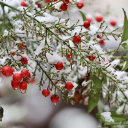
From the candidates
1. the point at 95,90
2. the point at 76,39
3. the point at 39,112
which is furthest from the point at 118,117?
the point at 39,112

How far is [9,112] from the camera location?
4.18 feet

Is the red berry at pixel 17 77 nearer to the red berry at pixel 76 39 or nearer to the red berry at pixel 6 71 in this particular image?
the red berry at pixel 6 71

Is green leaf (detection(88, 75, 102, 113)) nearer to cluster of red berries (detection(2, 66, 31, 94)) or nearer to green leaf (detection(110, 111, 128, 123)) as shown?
green leaf (detection(110, 111, 128, 123))

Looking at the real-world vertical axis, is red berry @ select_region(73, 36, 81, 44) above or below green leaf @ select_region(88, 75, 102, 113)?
above

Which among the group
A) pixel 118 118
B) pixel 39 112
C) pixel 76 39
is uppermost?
pixel 76 39

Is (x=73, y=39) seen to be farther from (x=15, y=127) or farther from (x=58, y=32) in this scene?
(x=15, y=127)

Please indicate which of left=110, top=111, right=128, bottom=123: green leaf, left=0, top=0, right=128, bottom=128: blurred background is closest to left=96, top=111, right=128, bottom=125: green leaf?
left=110, top=111, right=128, bottom=123: green leaf

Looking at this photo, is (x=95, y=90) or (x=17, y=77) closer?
(x=17, y=77)

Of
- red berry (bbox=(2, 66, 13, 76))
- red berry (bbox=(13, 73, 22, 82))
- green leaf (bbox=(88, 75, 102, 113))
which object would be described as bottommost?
green leaf (bbox=(88, 75, 102, 113))

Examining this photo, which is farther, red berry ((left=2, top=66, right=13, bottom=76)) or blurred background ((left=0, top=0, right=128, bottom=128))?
blurred background ((left=0, top=0, right=128, bottom=128))

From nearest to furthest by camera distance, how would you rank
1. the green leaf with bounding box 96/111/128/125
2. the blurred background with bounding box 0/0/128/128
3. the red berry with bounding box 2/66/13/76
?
the red berry with bounding box 2/66/13/76 → the green leaf with bounding box 96/111/128/125 → the blurred background with bounding box 0/0/128/128

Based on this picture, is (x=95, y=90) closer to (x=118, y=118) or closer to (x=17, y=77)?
(x=118, y=118)

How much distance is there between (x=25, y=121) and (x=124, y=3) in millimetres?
2202

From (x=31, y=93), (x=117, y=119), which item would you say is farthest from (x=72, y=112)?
(x=117, y=119)
